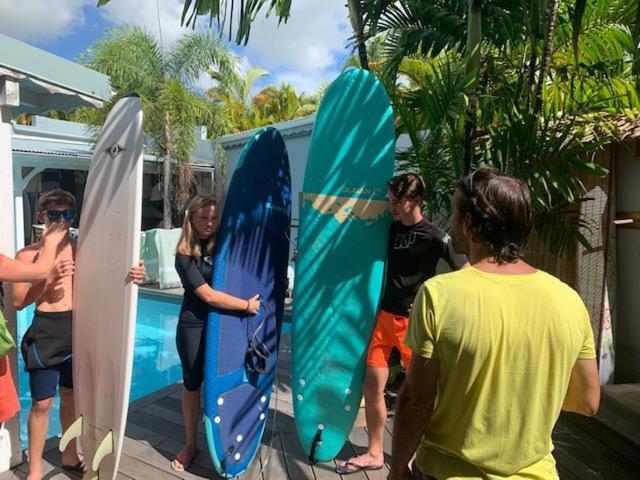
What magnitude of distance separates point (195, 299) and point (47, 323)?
688 mm

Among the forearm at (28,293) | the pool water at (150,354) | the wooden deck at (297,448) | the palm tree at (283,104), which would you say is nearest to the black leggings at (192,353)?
the wooden deck at (297,448)

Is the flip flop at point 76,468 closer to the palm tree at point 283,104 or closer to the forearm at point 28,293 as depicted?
the forearm at point 28,293

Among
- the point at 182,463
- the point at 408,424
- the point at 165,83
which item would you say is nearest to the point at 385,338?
the point at 182,463

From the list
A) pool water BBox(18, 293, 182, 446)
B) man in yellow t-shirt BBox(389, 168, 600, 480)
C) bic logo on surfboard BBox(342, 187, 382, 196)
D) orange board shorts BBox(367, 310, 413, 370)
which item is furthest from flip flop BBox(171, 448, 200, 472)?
pool water BBox(18, 293, 182, 446)

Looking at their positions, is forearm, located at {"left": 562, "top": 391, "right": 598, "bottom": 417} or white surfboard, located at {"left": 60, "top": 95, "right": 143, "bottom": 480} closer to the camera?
forearm, located at {"left": 562, "top": 391, "right": 598, "bottom": 417}

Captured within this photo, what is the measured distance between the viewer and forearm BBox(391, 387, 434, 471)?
1.07m

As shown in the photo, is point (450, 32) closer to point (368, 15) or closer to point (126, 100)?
point (368, 15)

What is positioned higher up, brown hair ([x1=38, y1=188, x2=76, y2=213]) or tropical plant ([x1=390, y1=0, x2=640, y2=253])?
tropical plant ([x1=390, y1=0, x2=640, y2=253])

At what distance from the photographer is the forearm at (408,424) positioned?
1069 millimetres

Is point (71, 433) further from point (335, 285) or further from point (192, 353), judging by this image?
point (335, 285)

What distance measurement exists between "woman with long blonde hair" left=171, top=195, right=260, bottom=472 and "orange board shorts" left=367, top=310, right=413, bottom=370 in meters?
0.69

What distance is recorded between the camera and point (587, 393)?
1.14 m

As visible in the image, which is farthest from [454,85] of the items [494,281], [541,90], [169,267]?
[169,267]

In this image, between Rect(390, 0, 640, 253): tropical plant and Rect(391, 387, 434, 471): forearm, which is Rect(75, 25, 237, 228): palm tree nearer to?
Rect(390, 0, 640, 253): tropical plant
